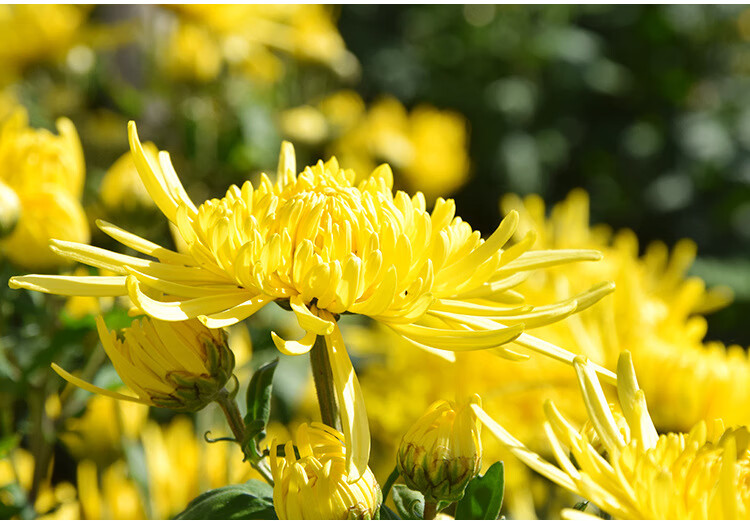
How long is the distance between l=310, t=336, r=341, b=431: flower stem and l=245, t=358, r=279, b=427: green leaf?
35mm

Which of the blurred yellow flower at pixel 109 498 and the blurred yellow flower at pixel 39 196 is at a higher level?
the blurred yellow flower at pixel 39 196

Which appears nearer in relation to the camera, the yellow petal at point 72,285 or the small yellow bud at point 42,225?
the yellow petal at point 72,285

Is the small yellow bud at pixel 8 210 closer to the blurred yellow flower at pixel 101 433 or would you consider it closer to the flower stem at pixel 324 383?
the blurred yellow flower at pixel 101 433

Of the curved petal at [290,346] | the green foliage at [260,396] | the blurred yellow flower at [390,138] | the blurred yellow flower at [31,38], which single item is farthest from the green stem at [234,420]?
the blurred yellow flower at [31,38]

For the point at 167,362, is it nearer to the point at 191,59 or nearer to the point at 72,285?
the point at 72,285

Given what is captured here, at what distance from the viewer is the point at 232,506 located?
648mm

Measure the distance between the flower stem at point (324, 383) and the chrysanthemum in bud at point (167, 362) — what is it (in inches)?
3.1

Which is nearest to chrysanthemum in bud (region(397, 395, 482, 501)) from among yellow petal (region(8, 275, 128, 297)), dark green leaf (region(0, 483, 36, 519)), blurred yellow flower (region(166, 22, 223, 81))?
yellow petal (region(8, 275, 128, 297))

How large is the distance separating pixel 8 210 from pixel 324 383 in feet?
1.63

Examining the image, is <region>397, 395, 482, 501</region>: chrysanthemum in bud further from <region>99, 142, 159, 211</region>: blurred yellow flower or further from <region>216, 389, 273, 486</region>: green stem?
<region>99, 142, 159, 211</region>: blurred yellow flower

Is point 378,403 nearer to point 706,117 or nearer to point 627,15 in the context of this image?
point 706,117

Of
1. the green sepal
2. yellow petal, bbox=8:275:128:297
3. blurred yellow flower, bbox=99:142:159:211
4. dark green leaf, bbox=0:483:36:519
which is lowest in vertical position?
dark green leaf, bbox=0:483:36:519

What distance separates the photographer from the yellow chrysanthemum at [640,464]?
54cm

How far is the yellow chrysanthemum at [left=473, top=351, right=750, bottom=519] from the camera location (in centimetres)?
54
